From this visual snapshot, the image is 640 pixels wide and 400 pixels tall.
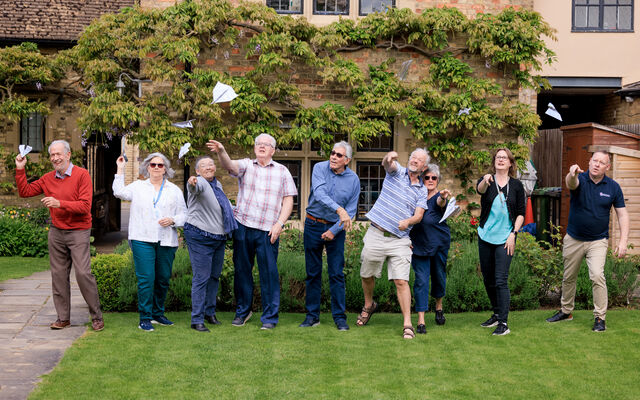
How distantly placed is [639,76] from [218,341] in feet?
50.5

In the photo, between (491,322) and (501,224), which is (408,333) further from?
(501,224)

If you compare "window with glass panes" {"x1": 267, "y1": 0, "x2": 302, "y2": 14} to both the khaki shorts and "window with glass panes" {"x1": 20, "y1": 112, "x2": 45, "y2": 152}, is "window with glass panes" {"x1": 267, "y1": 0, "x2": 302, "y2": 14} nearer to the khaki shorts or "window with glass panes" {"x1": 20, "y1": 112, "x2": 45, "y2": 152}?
the khaki shorts

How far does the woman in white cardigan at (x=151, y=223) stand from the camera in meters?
7.00

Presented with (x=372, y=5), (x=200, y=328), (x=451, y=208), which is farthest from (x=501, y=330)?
(x=372, y=5)

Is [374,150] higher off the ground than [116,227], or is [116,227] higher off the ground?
[374,150]

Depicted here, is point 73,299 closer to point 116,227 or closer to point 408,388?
point 408,388

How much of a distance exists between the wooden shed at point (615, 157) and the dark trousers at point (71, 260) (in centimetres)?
749

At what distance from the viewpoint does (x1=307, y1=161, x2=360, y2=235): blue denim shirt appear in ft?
23.3

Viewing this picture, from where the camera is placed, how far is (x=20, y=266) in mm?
12016

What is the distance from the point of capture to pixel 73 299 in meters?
8.81

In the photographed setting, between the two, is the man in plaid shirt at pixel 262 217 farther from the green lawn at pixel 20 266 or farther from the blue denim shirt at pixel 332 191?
the green lawn at pixel 20 266

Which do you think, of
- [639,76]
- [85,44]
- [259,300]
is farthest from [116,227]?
[639,76]

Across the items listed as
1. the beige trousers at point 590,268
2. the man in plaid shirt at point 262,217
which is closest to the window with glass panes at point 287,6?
the man in plaid shirt at point 262,217

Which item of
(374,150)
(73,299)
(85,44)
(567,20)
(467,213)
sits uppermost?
(567,20)
